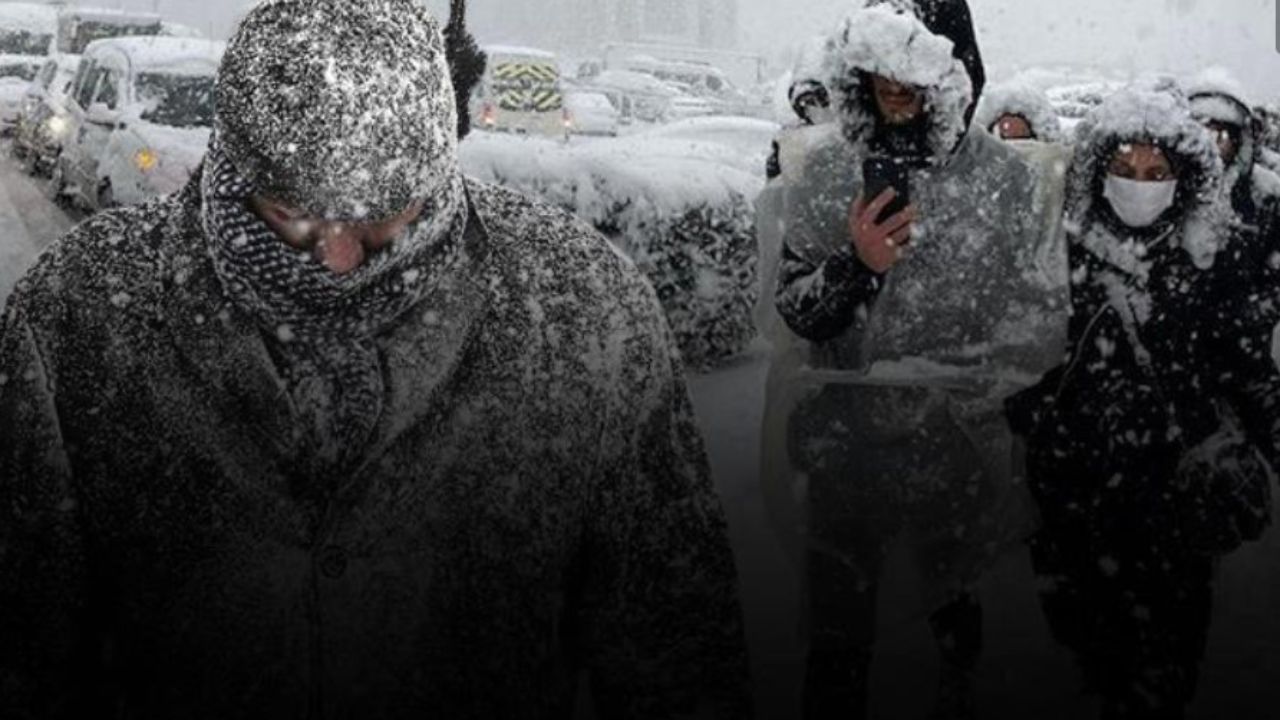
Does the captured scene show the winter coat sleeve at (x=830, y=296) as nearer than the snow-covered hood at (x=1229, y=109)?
Yes

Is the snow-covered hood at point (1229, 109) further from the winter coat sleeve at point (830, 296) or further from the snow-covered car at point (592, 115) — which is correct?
the snow-covered car at point (592, 115)

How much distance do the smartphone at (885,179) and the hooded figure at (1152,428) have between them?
2.15 ft

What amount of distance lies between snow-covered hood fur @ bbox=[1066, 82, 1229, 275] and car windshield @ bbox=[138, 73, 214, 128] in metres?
7.71

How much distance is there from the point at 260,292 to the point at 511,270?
0.32 m

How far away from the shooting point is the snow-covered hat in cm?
137

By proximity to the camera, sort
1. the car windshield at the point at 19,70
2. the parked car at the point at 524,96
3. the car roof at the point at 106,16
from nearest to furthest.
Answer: the car windshield at the point at 19,70 < the parked car at the point at 524,96 < the car roof at the point at 106,16

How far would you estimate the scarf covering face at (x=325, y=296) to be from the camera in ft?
4.62

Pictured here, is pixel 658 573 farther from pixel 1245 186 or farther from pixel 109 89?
pixel 109 89

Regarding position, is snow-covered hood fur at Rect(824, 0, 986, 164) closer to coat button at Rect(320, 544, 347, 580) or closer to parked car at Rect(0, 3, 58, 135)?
coat button at Rect(320, 544, 347, 580)

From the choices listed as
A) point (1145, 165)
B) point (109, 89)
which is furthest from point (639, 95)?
point (1145, 165)

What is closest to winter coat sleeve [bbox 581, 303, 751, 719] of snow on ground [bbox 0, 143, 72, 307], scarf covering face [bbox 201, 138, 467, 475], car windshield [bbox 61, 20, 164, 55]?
scarf covering face [bbox 201, 138, 467, 475]

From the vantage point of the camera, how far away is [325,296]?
142cm

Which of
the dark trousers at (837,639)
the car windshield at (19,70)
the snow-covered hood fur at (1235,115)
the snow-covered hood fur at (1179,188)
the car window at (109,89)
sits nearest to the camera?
the dark trousers at (837,639)

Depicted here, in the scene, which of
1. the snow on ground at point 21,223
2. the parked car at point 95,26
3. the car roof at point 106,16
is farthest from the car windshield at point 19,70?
the snow on ground at point 21,223
